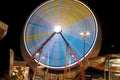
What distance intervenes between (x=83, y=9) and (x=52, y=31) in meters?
2.34

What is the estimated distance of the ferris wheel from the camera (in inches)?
589

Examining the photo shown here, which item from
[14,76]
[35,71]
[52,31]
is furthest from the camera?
[52,31]

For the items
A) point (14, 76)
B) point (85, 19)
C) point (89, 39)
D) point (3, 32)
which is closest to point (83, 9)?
point (85, 19)

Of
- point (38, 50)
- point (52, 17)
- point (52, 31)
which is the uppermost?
point (52, 17)

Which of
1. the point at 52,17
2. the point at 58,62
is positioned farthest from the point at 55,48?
the point at 52,17

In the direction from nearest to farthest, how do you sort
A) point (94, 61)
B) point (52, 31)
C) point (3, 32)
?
point (3, 32) < point (94, 61) < point (52, 31)

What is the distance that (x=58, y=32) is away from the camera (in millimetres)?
15023

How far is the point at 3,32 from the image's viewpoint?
5.88m

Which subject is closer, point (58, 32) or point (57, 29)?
point (58, 32)

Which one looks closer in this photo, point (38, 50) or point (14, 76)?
point (14, 76)

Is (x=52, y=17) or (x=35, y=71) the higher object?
(x=52, y=17)

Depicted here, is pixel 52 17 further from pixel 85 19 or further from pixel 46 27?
pixel 85 19

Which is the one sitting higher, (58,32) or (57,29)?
(57,29)

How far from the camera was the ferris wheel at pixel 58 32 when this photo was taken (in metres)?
15.0
